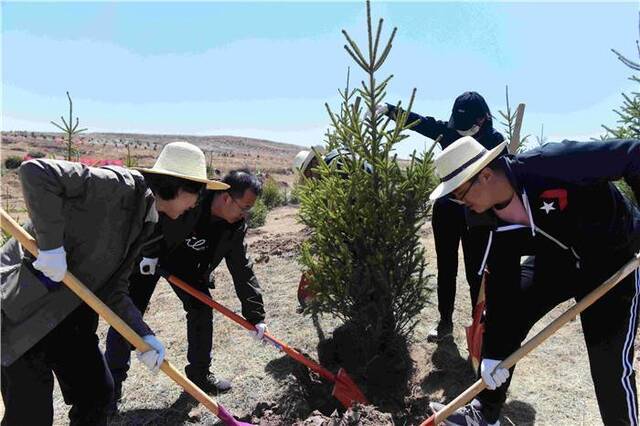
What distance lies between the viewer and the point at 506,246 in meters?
3.25

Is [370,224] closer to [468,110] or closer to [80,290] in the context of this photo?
[468,110]

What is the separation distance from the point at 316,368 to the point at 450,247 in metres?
1.73

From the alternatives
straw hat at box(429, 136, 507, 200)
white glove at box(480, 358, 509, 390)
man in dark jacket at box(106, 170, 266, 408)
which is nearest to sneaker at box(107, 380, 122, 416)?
man in dark jacket at box(106, 170, 266, 408)

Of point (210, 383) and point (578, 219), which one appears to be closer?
point (578, 219)

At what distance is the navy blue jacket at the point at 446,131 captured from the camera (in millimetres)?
4508

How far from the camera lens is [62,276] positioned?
2.51 meters

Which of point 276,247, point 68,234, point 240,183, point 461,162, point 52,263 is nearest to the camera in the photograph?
point 52,263

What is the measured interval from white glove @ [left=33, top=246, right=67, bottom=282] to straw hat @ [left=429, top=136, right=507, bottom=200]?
6.86 ft

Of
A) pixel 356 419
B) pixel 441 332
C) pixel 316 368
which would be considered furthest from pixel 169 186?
pixel 441 332

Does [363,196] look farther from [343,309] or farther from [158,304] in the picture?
[158,304]

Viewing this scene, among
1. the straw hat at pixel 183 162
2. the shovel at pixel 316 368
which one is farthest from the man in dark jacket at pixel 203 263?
the straw hat at pixel 183 162

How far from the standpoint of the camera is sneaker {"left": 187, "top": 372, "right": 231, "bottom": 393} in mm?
4258

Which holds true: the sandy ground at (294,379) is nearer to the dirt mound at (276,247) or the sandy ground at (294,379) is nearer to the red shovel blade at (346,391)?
the red shovel blade at (346,391)

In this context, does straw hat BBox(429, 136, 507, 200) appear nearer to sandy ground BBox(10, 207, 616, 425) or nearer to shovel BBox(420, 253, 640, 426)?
shovel BBox(420, 253, 640, 426)
